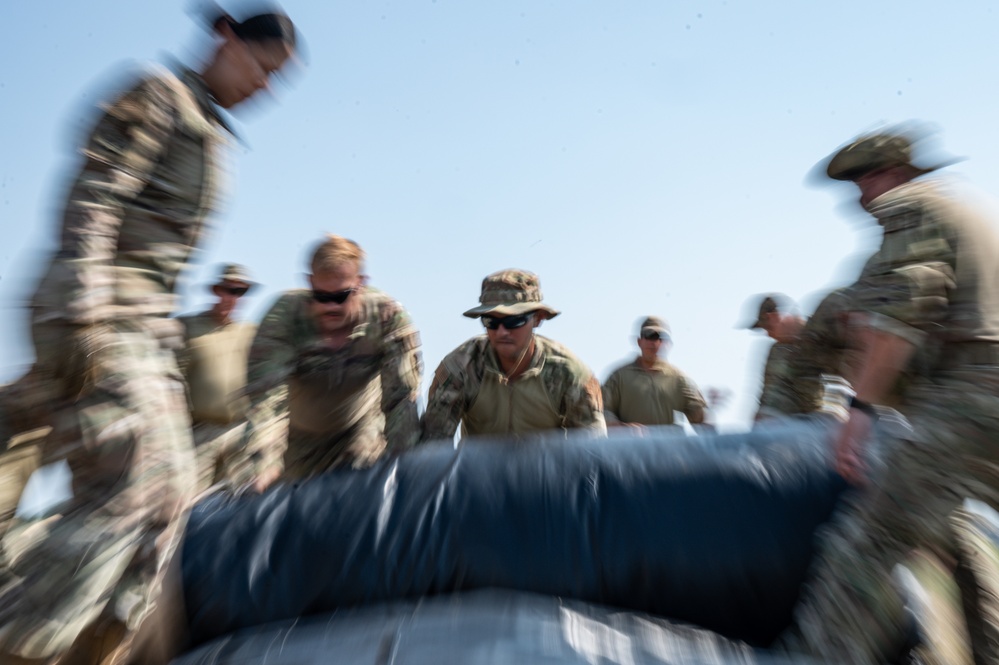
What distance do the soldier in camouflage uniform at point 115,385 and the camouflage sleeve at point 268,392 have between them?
2.94 feet

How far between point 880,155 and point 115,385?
212 centimetres

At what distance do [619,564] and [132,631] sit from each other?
3.44 feet

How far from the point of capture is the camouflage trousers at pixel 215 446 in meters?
3.54

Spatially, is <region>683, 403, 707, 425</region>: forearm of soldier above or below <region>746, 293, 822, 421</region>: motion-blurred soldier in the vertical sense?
below

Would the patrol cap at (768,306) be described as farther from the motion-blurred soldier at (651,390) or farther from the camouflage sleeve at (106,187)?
the camouflage sleeve at (106,187)

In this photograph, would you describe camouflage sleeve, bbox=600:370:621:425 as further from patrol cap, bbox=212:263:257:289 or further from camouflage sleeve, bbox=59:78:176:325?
camouflage sleeve, bbox=59:78:176:325

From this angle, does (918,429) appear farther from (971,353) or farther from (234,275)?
(234,275)

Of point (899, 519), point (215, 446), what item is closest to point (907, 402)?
point (899, 519)

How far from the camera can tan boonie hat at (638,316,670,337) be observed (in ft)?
20.1

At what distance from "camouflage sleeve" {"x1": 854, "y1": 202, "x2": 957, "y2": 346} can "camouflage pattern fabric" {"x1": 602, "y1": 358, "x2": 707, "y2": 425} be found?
3.65 metres

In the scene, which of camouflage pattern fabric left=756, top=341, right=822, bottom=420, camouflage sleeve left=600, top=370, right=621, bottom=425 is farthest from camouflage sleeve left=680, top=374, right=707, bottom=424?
camouflage pattern fabric left=756, top=341, right=822, bottom=420

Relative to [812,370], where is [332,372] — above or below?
above

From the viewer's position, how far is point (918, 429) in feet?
6.45

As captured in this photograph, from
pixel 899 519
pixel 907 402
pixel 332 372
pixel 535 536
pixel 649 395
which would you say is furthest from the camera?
pixel 649 395
